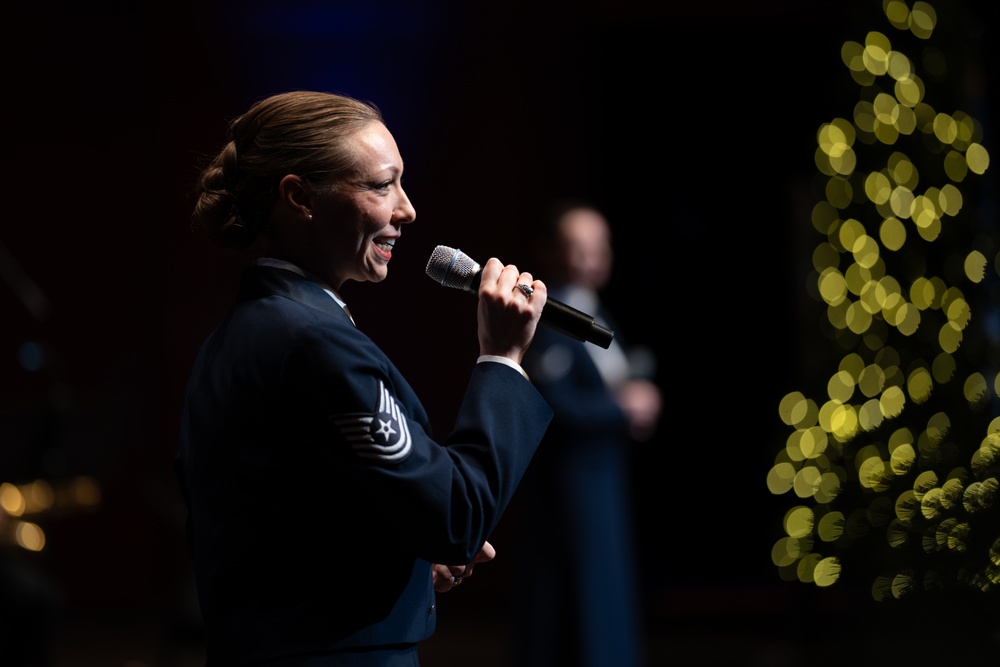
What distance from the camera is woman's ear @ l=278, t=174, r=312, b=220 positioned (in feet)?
4.45

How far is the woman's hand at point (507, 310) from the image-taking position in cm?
135

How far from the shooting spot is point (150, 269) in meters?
5.73

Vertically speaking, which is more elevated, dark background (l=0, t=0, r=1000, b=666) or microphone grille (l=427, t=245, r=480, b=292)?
microphone grille (l=427, t=245, r=480, b=292)

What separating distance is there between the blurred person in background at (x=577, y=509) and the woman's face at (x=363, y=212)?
83.7 inches

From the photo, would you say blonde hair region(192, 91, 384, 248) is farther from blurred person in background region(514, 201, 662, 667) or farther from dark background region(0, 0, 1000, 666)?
dark background region(0, 0, 1000, 666)

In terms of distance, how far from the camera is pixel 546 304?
1489 millimetres

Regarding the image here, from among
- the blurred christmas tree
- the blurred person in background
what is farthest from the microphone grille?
the blurred person in background

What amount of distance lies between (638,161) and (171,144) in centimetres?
230

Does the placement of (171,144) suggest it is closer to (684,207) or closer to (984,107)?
(684,207)

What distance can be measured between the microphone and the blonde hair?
0.63 feet

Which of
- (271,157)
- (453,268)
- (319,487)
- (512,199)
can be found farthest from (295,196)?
(512,199)

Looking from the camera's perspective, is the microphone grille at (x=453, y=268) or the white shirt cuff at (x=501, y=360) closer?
the white shirt cuff at (x=501, y=360)

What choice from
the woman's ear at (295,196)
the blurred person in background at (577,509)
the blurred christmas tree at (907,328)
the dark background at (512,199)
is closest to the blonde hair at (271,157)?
the woman's ear at (295,196)

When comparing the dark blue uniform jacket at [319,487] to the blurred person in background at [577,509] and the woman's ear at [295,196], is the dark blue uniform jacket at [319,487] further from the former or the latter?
the blurred person in background at [577,509]
